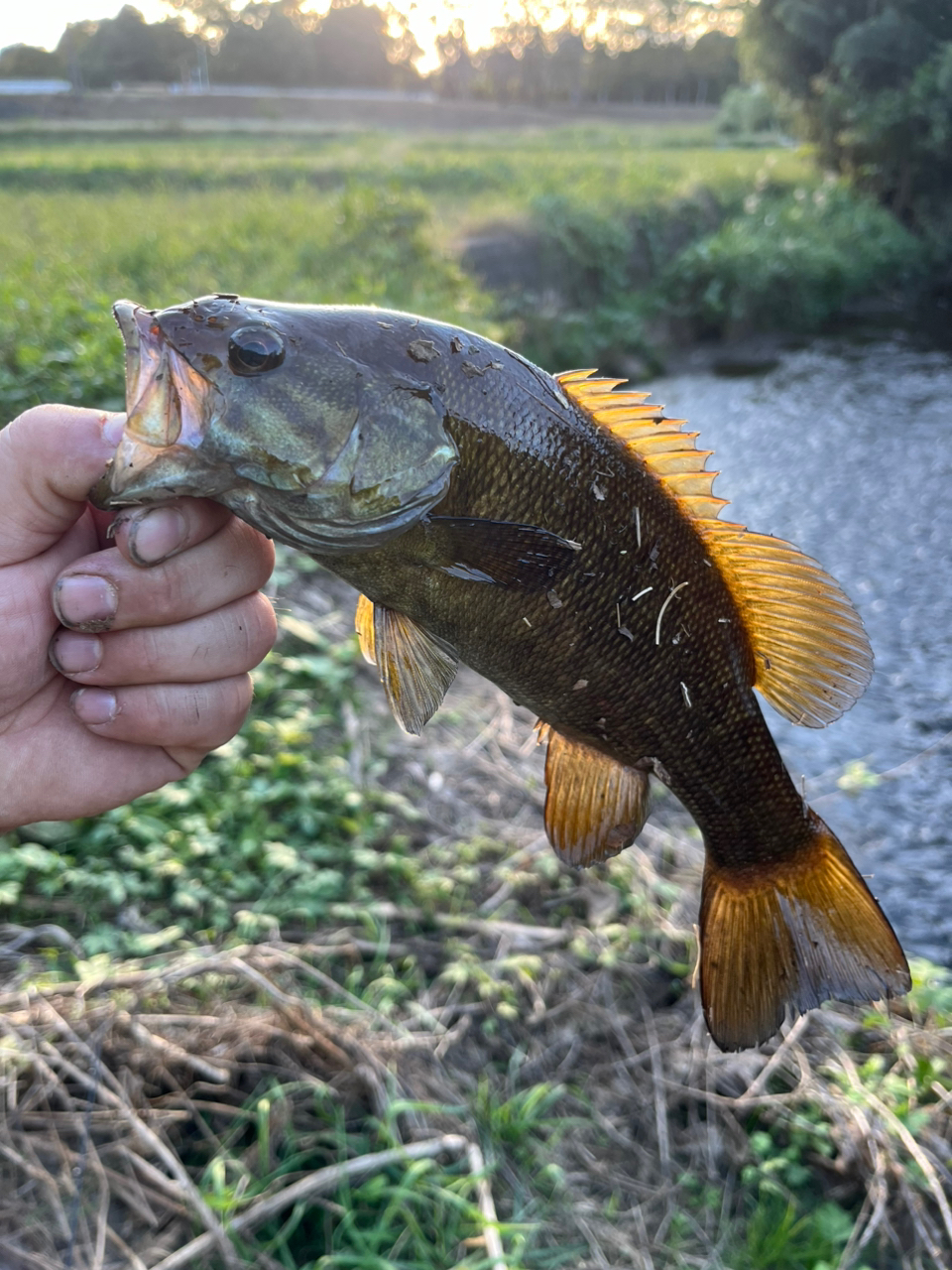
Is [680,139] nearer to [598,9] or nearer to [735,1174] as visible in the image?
[598,9]

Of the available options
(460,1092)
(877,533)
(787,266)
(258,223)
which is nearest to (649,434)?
(460,1092)

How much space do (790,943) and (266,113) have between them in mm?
47123

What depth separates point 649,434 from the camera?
5.05ft

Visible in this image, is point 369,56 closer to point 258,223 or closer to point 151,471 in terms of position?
point 258,223

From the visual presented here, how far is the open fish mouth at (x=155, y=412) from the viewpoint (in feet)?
4.21

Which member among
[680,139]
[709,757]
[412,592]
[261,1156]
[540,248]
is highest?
[680,139]

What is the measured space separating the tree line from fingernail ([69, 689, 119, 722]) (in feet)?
207

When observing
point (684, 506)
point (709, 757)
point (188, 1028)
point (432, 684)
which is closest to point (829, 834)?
point (709, 757)

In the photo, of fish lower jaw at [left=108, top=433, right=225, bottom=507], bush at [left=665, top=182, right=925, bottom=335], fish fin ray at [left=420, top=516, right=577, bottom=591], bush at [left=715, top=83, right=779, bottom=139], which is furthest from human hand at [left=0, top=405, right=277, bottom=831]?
bush at [left=715, top=83, right=779, bottom=139]

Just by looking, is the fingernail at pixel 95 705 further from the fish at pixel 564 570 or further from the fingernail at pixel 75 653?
the fish at pixel 564 570

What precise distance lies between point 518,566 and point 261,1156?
1.86 meters

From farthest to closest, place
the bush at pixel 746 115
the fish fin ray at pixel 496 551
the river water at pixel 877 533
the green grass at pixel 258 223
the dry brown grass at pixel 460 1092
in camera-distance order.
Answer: the bush at pixel 746 115, the green grass at pixel 258 223, the river water at pixel 877 533, the dry brown grass at pixel 460 1092, the fish fin ray at pixel 496 551

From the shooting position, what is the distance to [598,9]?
179 feet

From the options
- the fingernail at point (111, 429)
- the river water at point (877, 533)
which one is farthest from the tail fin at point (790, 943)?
the river water at point (877, 533)
